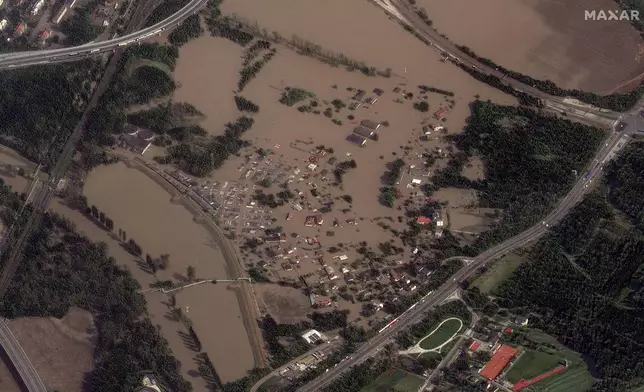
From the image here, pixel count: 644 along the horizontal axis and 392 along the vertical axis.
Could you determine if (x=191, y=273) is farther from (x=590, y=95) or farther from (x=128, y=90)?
(x=590, y=95)

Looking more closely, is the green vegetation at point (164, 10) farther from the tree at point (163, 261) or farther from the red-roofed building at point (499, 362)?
the red-roofed building at point (499, 362)

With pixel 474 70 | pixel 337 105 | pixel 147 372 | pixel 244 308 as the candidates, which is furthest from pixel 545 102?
pixel 147 372

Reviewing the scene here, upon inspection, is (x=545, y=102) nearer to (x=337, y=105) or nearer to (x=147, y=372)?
(x=337, y=105)

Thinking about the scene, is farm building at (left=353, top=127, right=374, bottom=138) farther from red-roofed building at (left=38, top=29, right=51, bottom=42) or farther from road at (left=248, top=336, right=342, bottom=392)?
red-roofed building at (left=38, top=29, right=51, bottom=42)

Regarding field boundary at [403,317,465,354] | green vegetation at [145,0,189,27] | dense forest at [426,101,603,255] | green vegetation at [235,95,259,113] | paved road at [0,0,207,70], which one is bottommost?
field boundary at [403,317,465,354]

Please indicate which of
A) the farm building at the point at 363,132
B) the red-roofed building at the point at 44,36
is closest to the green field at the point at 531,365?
the farm building at the point at 363,132

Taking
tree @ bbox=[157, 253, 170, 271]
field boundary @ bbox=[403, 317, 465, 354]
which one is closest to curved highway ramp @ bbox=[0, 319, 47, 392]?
tree @ bbox=[157, 253, 170, 271]
